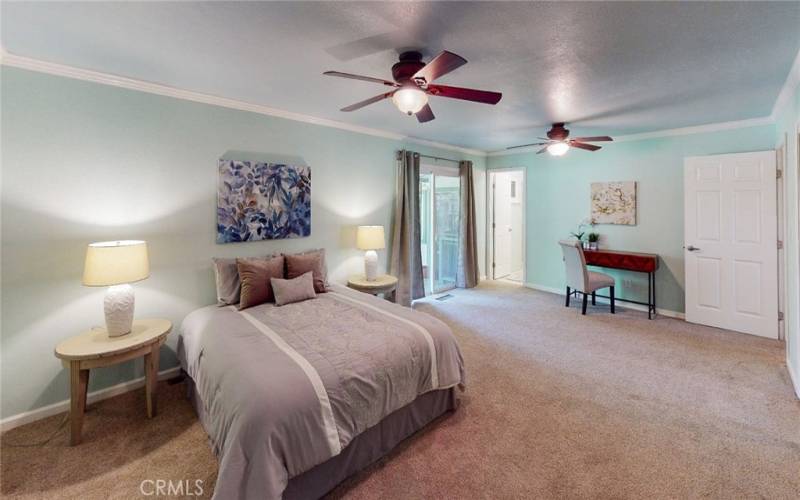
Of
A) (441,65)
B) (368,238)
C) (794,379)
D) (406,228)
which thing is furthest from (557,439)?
(406,228)

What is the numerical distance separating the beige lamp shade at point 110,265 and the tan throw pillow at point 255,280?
741mm

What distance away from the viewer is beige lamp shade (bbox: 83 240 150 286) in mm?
2207

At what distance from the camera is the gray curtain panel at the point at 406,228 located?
4680mm

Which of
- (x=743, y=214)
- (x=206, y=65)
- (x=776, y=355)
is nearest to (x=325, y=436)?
(x=206, y=65)

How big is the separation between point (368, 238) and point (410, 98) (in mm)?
2024

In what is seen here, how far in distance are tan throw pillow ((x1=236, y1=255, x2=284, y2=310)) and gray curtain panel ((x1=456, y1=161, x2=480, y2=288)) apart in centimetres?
349

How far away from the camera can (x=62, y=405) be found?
8.12 ft

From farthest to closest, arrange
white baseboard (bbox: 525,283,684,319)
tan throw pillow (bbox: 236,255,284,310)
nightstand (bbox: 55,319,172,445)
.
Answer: white baseboard (bbox: 525,283,684,319)
tan throw pillow (bbox: 236,255,284,310)
nightstand (bbox: 55,319,172,445)

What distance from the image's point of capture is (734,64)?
2426 millimetres

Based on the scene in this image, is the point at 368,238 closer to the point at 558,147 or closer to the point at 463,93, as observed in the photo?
the point at 463,93

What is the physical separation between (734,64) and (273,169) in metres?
3.84

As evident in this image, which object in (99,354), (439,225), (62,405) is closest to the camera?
(99,354)

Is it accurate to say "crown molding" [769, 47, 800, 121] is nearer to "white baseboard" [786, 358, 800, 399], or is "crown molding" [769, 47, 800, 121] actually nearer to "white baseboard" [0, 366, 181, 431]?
"white baseboard" [786, 358, 800, 399]

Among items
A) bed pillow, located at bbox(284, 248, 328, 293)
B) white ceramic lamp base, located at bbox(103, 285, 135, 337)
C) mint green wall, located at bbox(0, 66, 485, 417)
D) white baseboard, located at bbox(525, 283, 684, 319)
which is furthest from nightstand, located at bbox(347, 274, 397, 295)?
white baseboard, located at bbox(525, 283, 684, 319)
